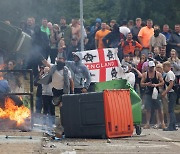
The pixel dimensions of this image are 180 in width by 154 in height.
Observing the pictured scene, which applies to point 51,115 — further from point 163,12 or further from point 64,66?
point 163,12

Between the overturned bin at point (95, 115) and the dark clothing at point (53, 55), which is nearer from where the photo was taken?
the overturned bin at point (95, 115)

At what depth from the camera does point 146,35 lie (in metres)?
25.7

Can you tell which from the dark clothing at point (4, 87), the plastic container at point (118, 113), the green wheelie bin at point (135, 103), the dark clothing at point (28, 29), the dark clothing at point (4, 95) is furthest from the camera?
the dark clothing at point (28, 29)

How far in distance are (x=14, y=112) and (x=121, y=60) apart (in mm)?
6754

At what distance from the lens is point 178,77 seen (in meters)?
24.2

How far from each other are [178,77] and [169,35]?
7.40 feet

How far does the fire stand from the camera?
18.5m

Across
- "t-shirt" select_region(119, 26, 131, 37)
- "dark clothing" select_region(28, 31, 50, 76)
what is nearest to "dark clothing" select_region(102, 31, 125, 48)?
"t-shirt" select_region(119, 26, 131, 37)

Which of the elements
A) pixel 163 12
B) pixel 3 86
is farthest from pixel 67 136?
pixel 163 12

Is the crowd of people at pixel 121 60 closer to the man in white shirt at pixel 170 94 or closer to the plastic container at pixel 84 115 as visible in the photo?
the man in white shirt at pixel 170 94

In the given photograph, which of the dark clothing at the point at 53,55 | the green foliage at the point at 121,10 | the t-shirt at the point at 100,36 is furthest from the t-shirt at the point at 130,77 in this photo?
the green foliage at the point at 121,10

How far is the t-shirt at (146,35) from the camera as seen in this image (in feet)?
84.1

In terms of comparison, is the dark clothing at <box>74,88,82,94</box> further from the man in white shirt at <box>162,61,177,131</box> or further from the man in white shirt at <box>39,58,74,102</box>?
the man in white shirt at <box>162,61,177,131</box>

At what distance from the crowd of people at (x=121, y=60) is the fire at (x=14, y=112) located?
4.98 feet
